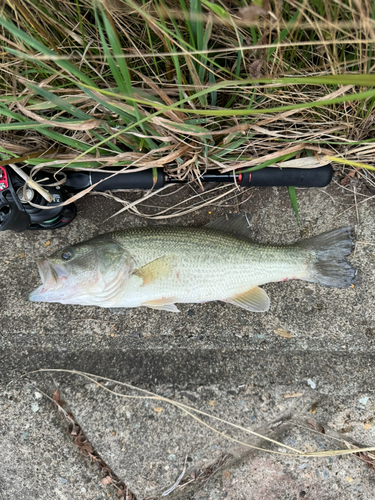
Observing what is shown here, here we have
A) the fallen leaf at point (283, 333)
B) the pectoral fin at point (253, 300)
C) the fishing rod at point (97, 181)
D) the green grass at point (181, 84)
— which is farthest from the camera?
the fallen leaf at point (283, 333)

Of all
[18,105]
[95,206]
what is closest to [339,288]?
[95,206]

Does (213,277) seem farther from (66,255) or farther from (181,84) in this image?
(181,84)

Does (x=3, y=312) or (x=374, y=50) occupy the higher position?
(x=374, y=50)

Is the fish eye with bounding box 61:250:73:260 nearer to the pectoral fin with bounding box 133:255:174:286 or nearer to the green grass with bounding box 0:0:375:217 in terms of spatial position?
the pectoral fin with bounding box 133:255:174:286

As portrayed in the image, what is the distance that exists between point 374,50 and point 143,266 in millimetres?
1821

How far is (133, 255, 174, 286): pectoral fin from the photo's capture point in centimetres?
211

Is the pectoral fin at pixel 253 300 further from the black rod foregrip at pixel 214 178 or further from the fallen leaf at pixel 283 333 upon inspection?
the black rod foregrip at pixel 214 178

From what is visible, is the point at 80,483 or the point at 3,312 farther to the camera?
the point at 3,312

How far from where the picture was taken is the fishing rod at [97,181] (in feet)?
6.63

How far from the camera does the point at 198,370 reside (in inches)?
91.9

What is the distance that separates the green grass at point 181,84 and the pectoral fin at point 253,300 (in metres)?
0.88

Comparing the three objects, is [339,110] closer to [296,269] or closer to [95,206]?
[296,269]

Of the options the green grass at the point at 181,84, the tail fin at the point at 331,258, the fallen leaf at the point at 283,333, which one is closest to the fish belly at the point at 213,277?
the tail fin at the point at 331,258

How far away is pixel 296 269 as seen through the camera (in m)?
2.25
